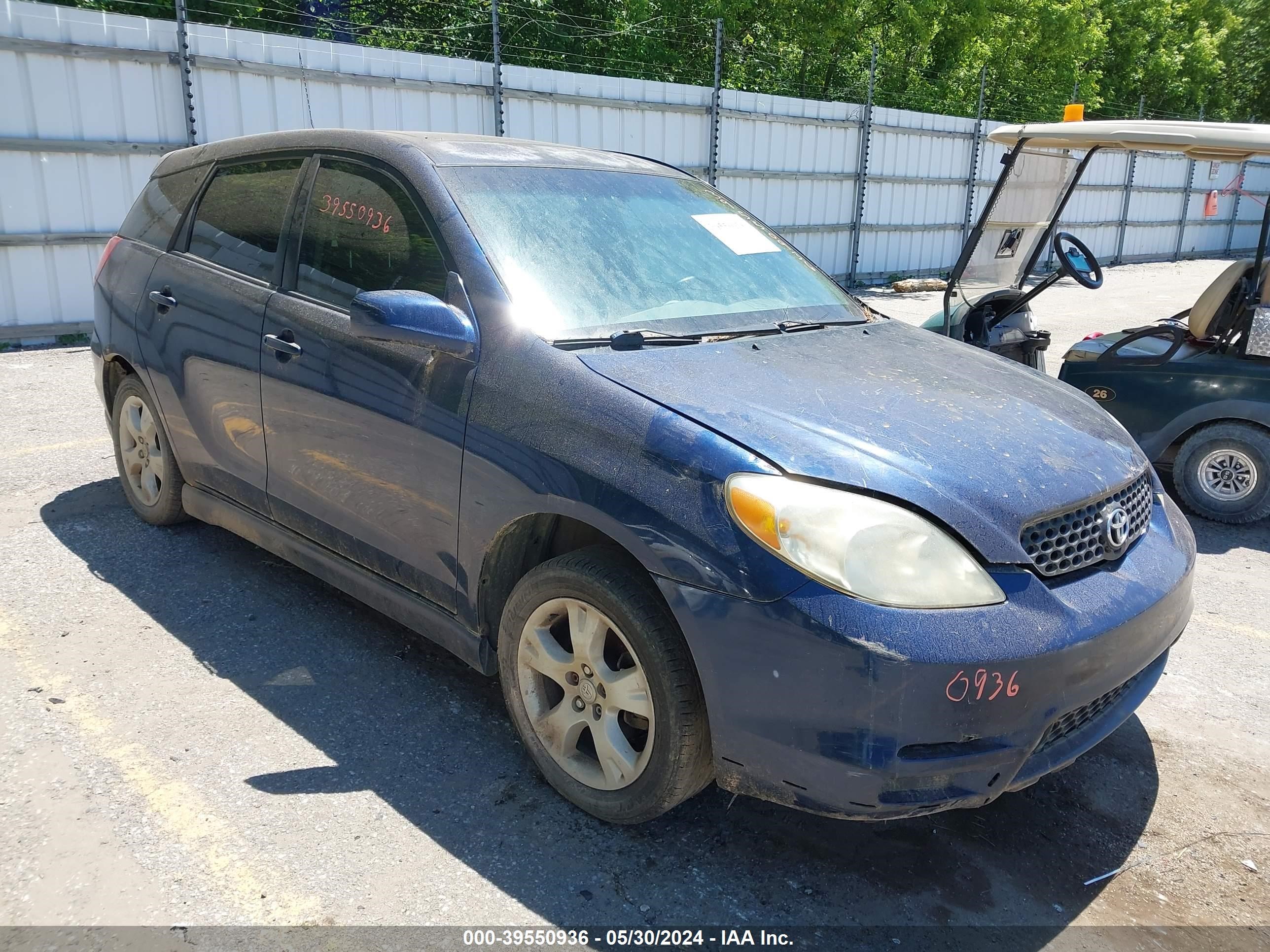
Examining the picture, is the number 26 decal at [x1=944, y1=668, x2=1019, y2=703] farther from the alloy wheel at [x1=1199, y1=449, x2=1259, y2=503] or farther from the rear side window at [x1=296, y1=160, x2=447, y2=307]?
the alloy wheel at [x1=1199, y1=449, x2=1259, y2=503]

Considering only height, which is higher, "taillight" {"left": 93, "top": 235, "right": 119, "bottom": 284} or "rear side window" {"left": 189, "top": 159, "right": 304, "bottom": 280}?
"rear side window" {"left": 189, "top": 159, "right": 304, "bottom": 280}

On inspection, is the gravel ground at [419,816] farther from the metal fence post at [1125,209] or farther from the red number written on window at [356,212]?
the metal fence post at [1125,209]

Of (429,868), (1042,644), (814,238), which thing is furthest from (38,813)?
(814,238)

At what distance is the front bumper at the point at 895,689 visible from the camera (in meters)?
2.22

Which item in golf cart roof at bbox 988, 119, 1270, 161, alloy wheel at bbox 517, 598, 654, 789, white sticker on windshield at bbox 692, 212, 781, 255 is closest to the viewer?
alloy wheel at bbox 517, 598, 654, 789

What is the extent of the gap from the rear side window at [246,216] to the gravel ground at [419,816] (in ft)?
4.43

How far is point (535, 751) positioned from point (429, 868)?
449 millimetres

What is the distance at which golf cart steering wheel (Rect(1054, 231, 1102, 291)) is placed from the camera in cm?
557

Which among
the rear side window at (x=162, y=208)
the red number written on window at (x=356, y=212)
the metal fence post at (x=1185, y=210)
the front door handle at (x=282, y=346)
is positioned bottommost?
the metal fence post at (x=1185, y=210)

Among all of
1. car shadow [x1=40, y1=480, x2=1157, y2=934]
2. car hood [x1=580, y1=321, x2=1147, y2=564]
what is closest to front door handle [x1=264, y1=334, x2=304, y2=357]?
car shadow [x1=40, y1=480, x2=1157, y2=934]

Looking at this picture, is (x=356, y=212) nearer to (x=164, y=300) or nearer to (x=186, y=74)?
(x=164, y=300)

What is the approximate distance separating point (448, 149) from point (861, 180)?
47.6 feet

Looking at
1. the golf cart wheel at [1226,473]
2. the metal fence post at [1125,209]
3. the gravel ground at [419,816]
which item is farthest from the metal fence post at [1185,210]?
the gravel ground at [419,816]

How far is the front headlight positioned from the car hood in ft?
0.17
